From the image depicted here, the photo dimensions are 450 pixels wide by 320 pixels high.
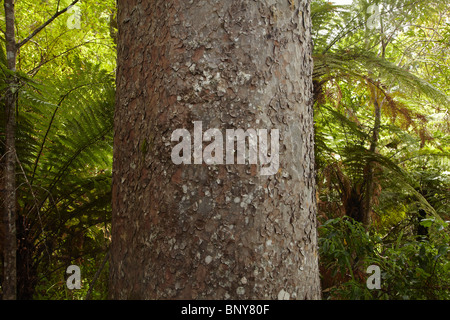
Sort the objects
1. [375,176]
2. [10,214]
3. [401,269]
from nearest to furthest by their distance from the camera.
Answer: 1. [10,214]
2. [401,269]
3. [375,176]

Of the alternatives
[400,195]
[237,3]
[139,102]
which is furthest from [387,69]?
[139,102]

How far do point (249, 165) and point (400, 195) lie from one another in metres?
2.74

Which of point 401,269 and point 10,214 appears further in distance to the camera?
point 401,269

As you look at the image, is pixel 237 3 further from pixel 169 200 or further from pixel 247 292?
pixel 247 292

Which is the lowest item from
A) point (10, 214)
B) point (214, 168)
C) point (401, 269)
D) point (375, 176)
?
point (401, 269)

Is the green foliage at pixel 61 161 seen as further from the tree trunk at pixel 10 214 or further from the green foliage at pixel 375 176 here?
the green foliage at pixel 375 176

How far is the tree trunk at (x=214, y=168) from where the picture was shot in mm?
1031

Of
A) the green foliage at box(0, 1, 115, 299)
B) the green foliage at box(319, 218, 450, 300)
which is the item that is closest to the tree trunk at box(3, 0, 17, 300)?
the green foliage at box(0, 1, 115, 299)

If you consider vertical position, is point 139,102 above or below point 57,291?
above

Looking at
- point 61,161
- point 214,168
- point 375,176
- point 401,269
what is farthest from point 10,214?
point 375,176

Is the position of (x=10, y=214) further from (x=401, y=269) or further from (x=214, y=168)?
(x=401, y=269)

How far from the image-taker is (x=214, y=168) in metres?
1.05

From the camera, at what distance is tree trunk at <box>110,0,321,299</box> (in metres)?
1.03

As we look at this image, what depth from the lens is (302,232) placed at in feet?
3.75
